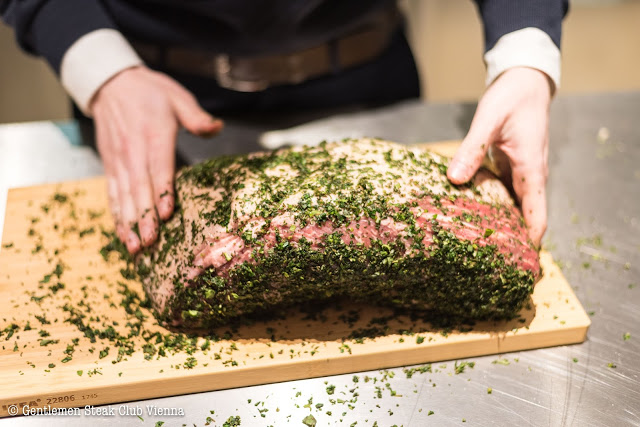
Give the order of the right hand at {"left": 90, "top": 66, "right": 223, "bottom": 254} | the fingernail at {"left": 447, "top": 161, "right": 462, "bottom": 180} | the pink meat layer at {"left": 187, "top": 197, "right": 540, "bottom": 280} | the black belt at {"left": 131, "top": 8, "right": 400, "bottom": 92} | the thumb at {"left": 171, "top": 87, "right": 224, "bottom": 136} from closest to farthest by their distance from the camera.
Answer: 1. the pink meat layer at {"left": 187, "top": 197, "right": 540, "bottom": 280}
2. the fingernail at {"left": 447, "top": 161, "right": 462, "bottom": 180}
3. the right hand at {"left": 90, "top": 66, "right": 223, "bottom": 254}
4. the thumb at {"left": 171, "top": 87, "right": 224, "bottom": 136}
5. the black belt at {"left": 131, "top": 8, "right": 400, "bottom": 92}

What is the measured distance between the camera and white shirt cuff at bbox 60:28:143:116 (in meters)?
1.88

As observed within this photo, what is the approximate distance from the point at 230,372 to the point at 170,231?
0.43 m

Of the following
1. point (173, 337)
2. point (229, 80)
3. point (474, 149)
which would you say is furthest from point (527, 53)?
point (173, 337)

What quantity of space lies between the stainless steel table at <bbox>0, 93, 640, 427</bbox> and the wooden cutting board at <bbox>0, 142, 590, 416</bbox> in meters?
0.05

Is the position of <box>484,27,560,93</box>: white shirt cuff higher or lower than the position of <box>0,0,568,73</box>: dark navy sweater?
lower

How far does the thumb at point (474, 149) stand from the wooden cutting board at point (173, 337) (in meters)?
0.42

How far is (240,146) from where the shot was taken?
91.4 inches

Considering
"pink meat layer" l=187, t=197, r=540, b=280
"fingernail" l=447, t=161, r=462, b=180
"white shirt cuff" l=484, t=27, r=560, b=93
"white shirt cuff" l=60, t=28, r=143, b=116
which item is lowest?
"pink meat layer" l=187, t=197, r=540, b=280

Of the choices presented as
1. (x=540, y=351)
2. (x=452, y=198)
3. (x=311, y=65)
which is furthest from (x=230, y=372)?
(x=311, y=65)

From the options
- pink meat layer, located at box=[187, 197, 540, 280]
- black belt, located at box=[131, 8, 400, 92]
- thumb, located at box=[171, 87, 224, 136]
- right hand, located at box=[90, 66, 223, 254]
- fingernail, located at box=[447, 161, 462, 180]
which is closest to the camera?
pink meat layer, located at box=[187, 197, 540, 280]

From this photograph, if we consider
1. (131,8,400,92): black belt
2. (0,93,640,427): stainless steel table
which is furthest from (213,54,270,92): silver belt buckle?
(0,93,640,427): stainless steel table

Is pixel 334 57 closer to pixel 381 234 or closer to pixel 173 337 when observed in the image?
pixel 381 234

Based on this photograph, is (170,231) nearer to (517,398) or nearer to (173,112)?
(173,112)

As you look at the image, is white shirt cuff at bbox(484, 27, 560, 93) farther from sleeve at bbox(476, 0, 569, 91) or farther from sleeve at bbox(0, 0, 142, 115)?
sleeve at bbox(0, 0, 142, 115)
